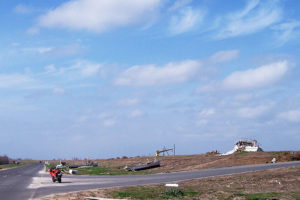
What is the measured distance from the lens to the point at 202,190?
70.7 feet

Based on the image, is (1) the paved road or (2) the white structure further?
(2) the white structure

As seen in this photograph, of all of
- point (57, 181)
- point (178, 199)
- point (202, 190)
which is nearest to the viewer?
point (178, 199)

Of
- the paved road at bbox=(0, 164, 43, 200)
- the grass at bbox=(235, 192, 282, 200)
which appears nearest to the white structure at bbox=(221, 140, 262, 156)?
the paved road at bbox=(0, 164, 43, 200)

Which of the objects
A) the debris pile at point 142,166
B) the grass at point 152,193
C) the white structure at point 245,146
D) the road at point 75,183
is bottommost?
the grass at point 152,193

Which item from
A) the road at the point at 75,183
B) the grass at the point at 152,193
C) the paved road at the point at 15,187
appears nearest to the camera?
the grass at the point at 152,193

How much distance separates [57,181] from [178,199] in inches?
590

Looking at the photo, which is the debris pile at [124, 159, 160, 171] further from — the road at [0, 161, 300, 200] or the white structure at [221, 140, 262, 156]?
the white structure at [221, 140, 262, 156]

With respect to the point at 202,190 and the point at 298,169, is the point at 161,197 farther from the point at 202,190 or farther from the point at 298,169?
the point at 298,169

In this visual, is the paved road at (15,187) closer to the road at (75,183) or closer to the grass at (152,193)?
the road at (75,183)

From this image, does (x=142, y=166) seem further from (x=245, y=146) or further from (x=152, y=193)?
(x=152, y=193)

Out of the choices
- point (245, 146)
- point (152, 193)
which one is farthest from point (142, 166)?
point (152, 193)

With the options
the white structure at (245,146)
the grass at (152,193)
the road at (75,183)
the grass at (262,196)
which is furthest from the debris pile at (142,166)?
the grass at (262,196)

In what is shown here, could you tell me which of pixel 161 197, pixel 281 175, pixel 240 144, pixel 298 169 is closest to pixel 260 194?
Answer: pixel 161 197

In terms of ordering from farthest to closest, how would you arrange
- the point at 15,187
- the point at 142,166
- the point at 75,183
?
the point at 142,166 < the point at 75,183 < the point at 15,187
